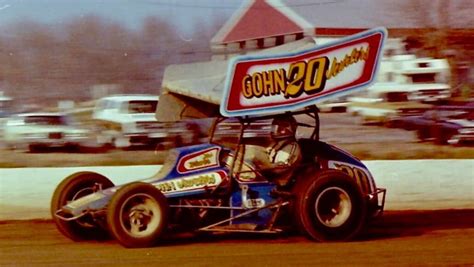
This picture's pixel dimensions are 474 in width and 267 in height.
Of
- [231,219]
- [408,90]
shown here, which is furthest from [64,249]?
[408,90]

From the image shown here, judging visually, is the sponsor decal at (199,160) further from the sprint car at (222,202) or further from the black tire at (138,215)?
the black tire at (138,215)

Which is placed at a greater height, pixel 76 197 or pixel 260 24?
pixel 260 24

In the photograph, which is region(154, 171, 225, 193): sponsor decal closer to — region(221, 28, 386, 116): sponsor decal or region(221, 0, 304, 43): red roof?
region(221, 28, 386, 116): sponsor decal

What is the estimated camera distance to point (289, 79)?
8766 mm

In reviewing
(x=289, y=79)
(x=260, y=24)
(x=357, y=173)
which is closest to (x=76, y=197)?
(x=289, y=79)

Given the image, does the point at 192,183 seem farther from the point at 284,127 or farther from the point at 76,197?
the point at 76,197

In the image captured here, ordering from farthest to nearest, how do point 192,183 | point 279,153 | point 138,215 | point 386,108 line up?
point 386,108, point 279,153, point 192,183, point 138,215

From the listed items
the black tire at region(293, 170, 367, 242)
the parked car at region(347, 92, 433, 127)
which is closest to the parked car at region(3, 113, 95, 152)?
the parked car at region(347, 92, 433, 127)

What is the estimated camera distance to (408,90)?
12.8m

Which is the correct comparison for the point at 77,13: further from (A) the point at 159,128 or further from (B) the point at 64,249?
(B) the point at 64,249

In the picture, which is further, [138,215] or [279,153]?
[279,153]

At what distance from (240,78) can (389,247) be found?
2.03 meters

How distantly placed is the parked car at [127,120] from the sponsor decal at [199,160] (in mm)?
3424

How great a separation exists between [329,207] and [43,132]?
4816 mm
